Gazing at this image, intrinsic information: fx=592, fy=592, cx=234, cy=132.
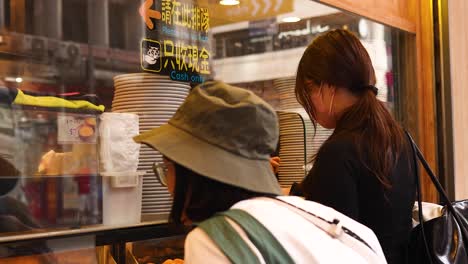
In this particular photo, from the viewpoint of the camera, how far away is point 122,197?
5.42 feet

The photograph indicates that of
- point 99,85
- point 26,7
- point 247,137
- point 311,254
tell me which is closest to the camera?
point 311,254

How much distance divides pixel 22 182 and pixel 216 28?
111cm

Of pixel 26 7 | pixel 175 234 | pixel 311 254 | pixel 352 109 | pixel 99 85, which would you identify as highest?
pixel 26 7

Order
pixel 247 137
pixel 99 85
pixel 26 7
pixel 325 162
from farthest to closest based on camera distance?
1. pixel 99 85
2. pixel 26 7
3. pixel 325 162
4. pixel 247 137

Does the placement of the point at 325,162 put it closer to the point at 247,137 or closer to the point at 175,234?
the point at 247,137

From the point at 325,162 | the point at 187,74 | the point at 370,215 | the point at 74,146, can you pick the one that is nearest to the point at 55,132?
the point at 74,146

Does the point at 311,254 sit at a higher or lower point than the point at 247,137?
lower

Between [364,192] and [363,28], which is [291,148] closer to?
[363,28]

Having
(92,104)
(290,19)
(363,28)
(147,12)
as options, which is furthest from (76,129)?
(363,28)

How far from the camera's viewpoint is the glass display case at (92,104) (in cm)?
147

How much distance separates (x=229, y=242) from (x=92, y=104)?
92 cm

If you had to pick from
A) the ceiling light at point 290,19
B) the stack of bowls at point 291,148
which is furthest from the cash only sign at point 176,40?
the ceiling light at point 290,19

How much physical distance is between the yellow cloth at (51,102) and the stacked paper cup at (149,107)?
202mm

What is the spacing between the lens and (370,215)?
1455 millimetres
